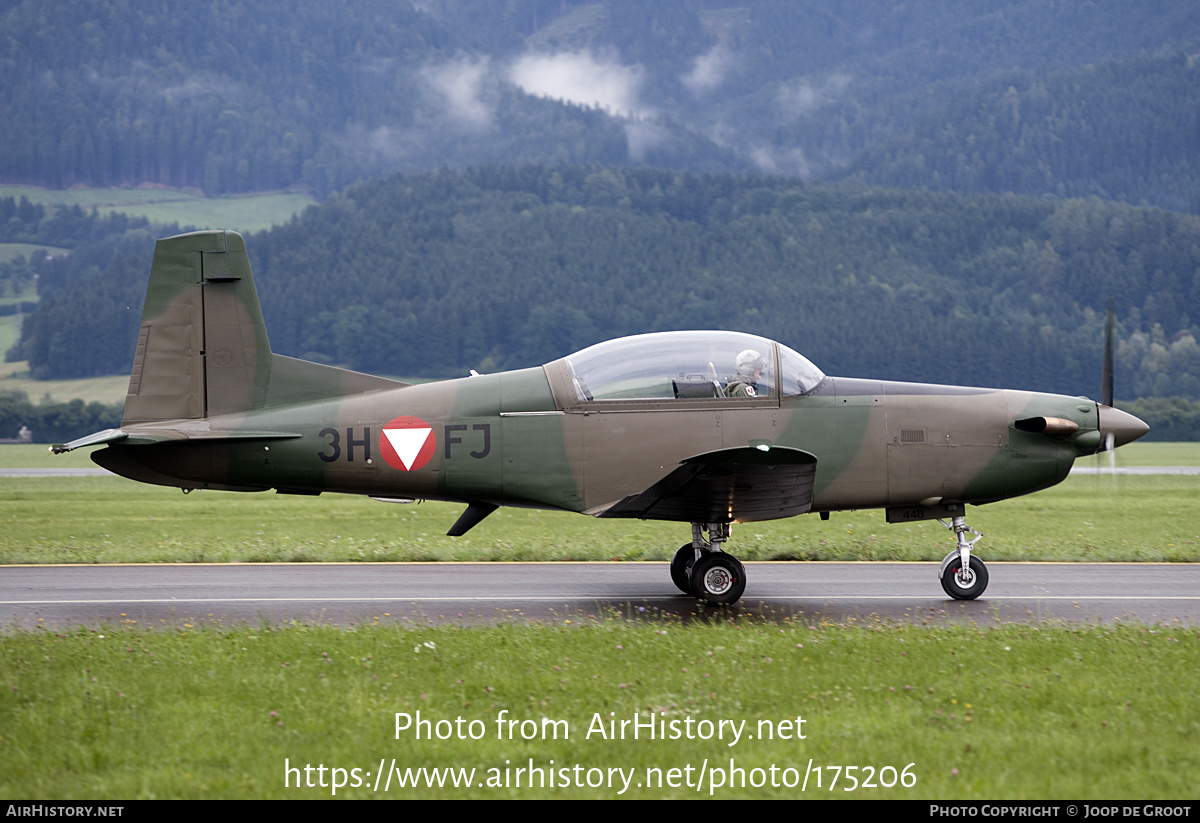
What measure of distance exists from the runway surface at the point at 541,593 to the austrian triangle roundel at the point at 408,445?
1452 millimetres

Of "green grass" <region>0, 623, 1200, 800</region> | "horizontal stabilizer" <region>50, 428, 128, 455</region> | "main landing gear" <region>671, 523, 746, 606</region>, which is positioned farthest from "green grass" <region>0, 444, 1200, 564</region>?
"green grass" <region>0, 623, 1200, 800</region>

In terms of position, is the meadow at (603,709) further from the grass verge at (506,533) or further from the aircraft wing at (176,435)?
the grass verge at (506,533)

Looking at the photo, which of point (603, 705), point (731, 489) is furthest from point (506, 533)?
point (603, 705)

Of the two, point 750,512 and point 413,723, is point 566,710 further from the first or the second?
point 750,512

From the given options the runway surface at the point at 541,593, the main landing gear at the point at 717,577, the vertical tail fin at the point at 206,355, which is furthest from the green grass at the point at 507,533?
the vertical tail fin at the point at 206,355

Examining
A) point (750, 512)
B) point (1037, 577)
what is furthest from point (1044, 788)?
point (1037, 577)

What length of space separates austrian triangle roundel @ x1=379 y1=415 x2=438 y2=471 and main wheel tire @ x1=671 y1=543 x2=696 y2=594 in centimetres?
297

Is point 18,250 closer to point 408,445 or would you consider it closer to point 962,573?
point 408,445

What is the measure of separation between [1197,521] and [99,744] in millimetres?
20325

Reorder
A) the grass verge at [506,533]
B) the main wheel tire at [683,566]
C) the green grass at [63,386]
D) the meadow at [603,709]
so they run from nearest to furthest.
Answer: the meadow at [603,709], the main wheel tire at [683,566], the grass verge at [506,533], the green grass at [63,386]

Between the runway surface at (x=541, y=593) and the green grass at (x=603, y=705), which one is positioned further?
the runway surface at (x=541, y=593)

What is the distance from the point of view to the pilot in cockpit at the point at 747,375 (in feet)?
35.1

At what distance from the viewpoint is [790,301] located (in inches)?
6009
